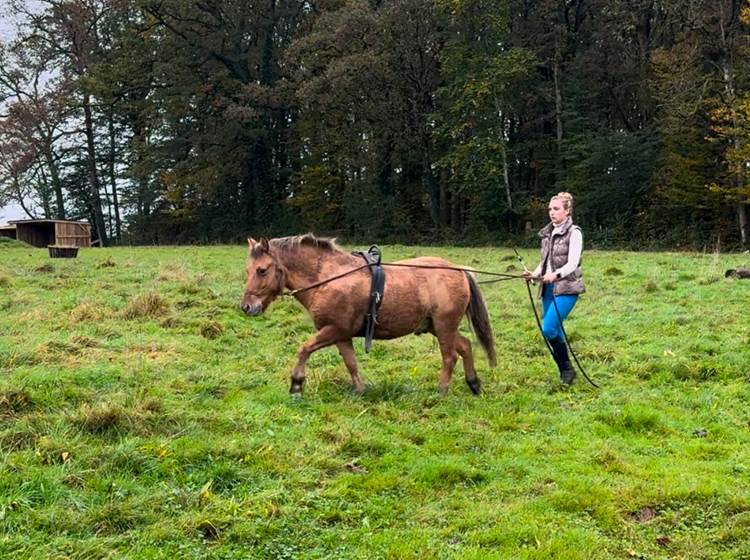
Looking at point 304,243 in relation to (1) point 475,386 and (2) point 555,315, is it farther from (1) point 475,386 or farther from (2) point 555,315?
(2) point 555,315

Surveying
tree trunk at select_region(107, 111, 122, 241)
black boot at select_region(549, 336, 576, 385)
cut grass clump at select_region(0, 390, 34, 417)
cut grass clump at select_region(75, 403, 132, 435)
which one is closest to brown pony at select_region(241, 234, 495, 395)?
black boot at select_region(549, 336, 576, 385)

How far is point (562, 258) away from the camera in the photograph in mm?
7926

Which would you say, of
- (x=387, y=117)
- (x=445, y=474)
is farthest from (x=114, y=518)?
(x=387, y=117)

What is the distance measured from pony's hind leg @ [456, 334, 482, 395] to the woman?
960mm

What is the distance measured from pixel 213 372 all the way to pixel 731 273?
12936mm

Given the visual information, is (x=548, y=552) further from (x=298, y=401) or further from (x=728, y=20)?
(x=728, y=20)

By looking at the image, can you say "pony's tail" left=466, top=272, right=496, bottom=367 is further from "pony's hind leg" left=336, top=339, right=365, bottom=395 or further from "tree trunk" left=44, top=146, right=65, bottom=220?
"tree trunk" left=44, top=146, right=65, bottom=220

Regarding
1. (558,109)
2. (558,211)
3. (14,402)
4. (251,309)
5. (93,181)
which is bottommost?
(14,402)

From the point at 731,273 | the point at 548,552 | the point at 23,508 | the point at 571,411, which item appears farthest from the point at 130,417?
the point at 731,273

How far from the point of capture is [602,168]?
32.7 m

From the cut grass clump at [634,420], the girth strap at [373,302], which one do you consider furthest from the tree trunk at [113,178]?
the cut grass clump at [634,420]

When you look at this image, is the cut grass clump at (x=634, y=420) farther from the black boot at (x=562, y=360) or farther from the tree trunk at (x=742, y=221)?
the tree trunk at (x=742, y=221)

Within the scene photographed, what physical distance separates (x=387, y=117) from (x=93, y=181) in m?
25.2

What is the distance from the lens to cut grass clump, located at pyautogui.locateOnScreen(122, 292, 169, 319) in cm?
1122
